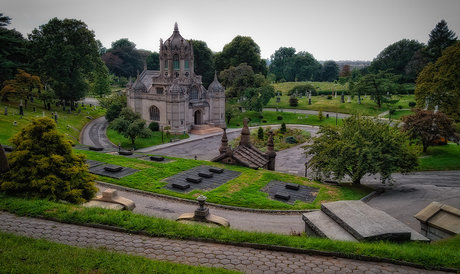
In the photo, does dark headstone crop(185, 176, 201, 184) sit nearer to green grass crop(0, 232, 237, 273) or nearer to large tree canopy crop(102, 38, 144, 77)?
green grass crop(0, 232, 237, 273)

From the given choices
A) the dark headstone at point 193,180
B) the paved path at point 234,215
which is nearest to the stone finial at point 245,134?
the dark headstone at point 193,180

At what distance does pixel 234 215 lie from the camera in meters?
20.4

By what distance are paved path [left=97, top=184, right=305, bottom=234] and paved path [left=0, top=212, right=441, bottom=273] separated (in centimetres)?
685

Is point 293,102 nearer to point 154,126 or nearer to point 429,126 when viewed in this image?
point 154,126

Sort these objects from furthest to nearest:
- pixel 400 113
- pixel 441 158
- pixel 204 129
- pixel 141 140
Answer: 1. pixel 400 113
2. pixel 204 129
3. pixel 141 140
4. pixel 441 158

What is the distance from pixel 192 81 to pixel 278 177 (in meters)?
37.8

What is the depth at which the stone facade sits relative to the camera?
2290 inches

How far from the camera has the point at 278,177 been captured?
91.4ft

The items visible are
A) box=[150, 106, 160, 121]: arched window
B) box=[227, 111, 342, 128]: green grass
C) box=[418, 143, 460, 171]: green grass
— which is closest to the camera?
box=[418, 143, 460, 171]: green grass

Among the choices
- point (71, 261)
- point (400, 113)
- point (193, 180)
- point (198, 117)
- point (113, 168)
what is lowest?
point (193, 180)

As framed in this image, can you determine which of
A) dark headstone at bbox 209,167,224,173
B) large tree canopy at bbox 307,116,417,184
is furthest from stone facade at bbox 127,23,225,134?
large tree canopy at bbox 307,116,417,184

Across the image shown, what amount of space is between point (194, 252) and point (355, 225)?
618 cm

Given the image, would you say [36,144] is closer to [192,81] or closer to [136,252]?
[136,252]

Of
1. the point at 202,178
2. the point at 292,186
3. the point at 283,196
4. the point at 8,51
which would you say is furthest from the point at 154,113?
the point at 283,196
